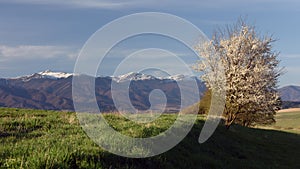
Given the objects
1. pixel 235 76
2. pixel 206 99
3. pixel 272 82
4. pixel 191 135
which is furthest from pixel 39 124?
pixel 206 99

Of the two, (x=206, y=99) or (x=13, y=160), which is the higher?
(x=206, y=99)

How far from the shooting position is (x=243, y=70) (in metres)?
40.1

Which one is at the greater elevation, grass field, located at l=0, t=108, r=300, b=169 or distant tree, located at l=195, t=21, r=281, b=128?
distant tree, located at l=195, t=21, r=281, b=128

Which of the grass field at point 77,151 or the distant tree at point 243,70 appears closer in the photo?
the grass field at point 77,151

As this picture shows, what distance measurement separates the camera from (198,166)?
18.0m

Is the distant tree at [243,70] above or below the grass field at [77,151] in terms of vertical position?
above

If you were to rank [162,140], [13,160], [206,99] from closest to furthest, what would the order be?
[13,160] → [162,140] → [206,99]

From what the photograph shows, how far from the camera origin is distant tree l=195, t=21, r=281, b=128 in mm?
40344

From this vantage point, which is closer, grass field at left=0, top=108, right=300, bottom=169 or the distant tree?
grass field at left=0, top=108, right=300, bottom=169

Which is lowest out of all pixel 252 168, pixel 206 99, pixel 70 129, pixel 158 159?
pixel 252 168

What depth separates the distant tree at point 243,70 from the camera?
40.3 metres

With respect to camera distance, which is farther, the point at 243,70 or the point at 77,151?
the point at 243,70

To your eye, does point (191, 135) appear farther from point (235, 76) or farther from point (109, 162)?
point (235, 76)

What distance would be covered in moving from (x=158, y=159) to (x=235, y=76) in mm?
27112
